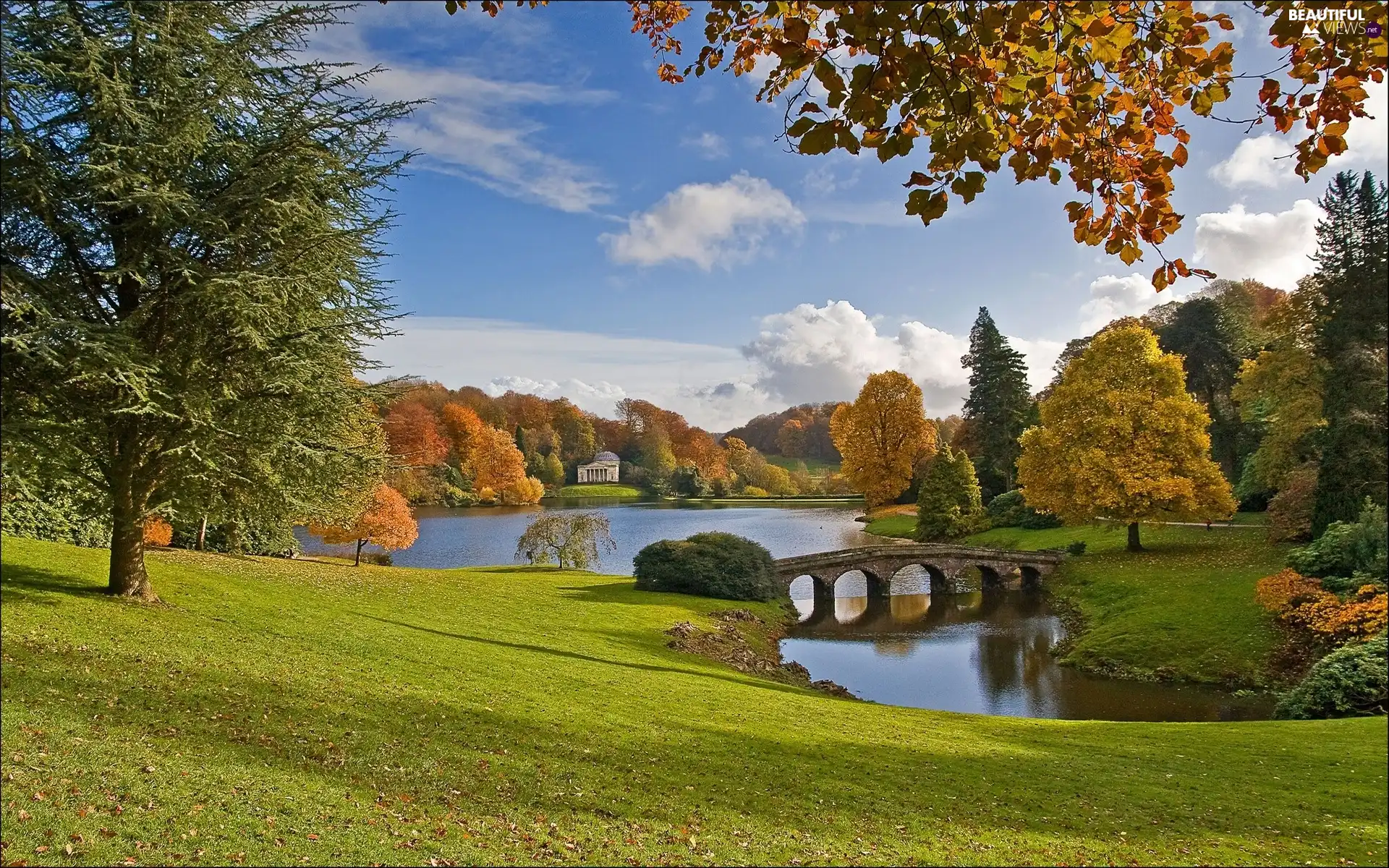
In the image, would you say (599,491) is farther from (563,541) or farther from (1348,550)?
(1348,550)

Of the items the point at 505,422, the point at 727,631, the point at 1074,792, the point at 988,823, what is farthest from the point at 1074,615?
the point at 505,422

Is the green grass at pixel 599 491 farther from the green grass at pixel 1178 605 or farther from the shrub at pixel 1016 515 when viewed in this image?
the green grass at pixel 1178 605

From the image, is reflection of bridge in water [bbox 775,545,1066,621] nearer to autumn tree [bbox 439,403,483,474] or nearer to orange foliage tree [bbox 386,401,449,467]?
orange foliage tree [bbox 386,401,449,467]

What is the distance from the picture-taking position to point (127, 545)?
1187 centimetres

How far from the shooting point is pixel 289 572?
19.7 m

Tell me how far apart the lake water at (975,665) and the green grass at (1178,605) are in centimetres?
98

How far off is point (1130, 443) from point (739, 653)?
19.2 m

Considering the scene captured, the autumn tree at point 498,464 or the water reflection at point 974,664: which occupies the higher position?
the autumn tree at point 498,464

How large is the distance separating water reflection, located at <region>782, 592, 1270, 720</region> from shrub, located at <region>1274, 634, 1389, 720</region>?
187cm

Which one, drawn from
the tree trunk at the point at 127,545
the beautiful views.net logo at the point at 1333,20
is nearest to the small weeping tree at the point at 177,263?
the tree trunk at the point at 127,545

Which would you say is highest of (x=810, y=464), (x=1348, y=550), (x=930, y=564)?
(x=810, y=464)

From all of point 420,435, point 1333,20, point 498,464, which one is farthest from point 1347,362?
point 498,464

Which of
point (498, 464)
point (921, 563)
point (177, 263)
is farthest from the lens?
point (498, 464)

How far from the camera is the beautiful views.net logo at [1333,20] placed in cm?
341
